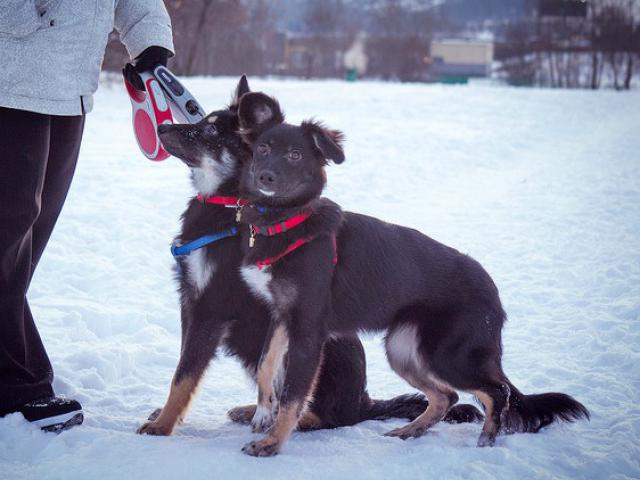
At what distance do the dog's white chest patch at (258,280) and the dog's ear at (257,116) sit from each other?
2.59 ft

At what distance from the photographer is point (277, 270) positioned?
11.0 feet

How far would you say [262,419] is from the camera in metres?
3.62

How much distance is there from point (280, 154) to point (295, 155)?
88mm

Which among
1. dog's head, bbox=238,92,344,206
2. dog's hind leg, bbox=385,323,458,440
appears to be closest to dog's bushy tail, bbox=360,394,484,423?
dog's hind leg, bbox=385,323,458,440

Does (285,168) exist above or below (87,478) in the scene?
above

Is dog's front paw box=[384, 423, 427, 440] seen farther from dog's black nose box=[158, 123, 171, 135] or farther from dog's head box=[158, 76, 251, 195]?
dog's black nose box=[158, 123, 171, 135]

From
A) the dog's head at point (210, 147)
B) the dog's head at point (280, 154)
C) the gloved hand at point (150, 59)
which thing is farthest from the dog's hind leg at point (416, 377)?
the gloved hand at point (150, 59)

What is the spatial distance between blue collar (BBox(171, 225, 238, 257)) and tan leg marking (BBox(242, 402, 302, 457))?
0.92 metres

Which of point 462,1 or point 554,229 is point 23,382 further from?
point 462,1

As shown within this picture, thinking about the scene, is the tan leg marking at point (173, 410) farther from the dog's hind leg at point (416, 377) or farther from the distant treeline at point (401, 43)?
the distant treeline at point (401, 43)

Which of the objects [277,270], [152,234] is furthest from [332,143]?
[152,234]

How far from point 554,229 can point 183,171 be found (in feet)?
17.8

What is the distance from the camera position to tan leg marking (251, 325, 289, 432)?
354 cm

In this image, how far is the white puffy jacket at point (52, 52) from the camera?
9.71 feet
